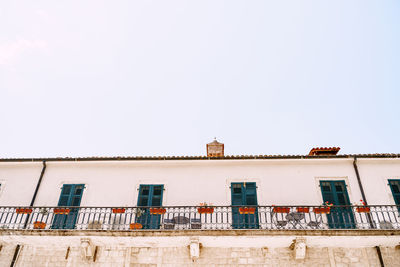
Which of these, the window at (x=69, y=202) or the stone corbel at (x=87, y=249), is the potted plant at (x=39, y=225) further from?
the stone corbel at (x=87, y=249)

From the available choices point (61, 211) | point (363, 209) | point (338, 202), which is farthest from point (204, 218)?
point (363, 209)

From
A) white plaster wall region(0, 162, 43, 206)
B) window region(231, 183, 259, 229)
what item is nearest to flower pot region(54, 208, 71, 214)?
white plaster wall region(0, 162, 43, 206)

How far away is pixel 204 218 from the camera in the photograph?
34.9 ft

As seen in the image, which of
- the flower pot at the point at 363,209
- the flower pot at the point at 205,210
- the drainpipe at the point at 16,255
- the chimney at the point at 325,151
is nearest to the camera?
the flower pot at the point at 363,209

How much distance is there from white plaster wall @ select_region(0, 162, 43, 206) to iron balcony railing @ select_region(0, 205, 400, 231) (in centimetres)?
55

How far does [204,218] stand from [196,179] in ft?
5.49

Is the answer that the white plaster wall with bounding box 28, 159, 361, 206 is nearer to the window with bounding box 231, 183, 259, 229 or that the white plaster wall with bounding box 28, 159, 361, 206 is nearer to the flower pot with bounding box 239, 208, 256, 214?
the window with bounding box 231, 183, 259, 229

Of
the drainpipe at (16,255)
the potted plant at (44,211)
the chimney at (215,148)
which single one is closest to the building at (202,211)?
the drainpipe at (16,255)

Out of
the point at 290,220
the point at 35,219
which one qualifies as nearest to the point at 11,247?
the point at 35,219

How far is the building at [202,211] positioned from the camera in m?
9.59

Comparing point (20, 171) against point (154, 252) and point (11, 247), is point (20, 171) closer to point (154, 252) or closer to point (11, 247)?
point (11, 247)

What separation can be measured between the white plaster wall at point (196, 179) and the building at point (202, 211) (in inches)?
1.5

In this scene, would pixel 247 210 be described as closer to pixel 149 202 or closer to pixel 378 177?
pixel 149 202

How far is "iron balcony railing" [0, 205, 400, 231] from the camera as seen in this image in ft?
32.9
